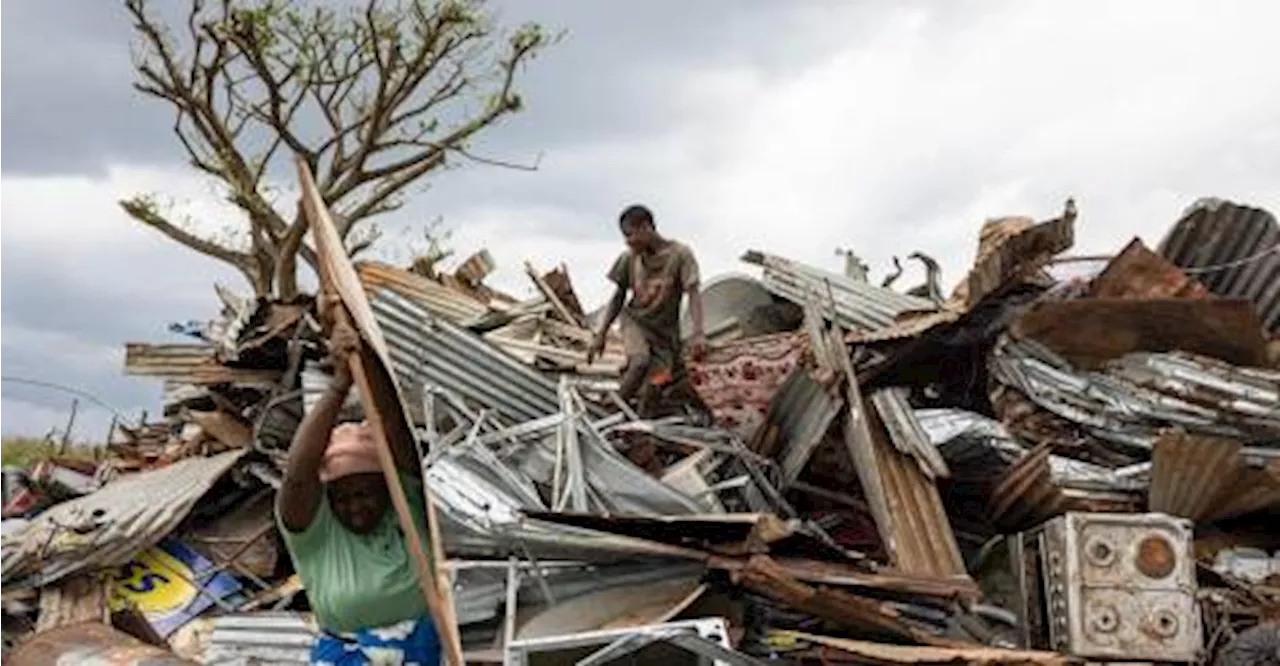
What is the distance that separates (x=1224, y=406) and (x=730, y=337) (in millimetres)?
3045

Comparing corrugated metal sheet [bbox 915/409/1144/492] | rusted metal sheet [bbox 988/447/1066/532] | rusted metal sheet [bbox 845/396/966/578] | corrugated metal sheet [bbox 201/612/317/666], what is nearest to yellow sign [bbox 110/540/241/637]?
corrugated metal sheet [bbox 201/612/317/666]

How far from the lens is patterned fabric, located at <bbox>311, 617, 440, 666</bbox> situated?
3471 mm

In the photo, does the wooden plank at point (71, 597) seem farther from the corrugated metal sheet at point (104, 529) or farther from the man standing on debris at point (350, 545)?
the man standing on debris at point (350, 545)

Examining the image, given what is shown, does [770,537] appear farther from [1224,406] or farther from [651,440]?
[1224,406]

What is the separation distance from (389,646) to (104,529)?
234 inches

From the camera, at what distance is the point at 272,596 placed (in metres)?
8.57

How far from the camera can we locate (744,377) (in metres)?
8.91

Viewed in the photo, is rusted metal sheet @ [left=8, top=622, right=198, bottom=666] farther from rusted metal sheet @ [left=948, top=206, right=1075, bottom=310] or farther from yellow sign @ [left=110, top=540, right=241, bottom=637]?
rusted metal sheet @ [left=948, top=206, right=1075, bottom=310]

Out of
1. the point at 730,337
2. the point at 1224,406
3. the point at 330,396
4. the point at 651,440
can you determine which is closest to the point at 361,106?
the point at 730,337

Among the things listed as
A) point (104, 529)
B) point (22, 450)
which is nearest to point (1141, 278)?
point (104, 529)

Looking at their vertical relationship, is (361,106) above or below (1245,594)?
above

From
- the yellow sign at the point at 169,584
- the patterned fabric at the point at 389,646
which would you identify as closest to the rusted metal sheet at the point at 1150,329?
the yellow sign at the point at 169,584

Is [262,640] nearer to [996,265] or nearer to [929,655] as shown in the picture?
[929,655]

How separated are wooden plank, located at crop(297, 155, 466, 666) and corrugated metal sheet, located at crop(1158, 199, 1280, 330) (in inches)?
307
